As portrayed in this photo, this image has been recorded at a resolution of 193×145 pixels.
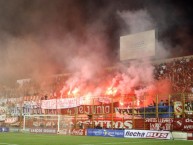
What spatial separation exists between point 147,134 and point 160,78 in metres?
14.4

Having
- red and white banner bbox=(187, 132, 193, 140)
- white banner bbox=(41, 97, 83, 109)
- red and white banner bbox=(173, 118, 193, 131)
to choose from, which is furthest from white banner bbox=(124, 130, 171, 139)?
white banner bbox=(41, 97, 83, 109)

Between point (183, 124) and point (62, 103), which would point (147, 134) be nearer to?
point (183, 124)

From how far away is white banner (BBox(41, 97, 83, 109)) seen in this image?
105 feet

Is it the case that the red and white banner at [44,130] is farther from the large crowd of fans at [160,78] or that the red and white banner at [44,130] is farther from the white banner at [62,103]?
the large crowd of fans at [160,78]

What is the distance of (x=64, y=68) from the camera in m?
43.5

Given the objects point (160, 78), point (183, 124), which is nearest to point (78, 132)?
point (183, 124)

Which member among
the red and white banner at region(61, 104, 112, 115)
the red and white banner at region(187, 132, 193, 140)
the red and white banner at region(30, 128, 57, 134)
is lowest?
the red and white banner at region(30, 128, 57, 134)

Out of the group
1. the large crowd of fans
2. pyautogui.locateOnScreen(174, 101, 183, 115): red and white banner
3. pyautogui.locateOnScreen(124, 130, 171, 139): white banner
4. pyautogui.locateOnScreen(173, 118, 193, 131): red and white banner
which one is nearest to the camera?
pyautogui.locateOnScreen(124, 130, 171, 139): white banner

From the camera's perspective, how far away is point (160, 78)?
35.2 metres

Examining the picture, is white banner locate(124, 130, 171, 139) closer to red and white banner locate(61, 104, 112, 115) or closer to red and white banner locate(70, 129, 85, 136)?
red and white banner locate(70, 129, 85, 136)

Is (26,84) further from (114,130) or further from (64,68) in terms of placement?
(114,130)

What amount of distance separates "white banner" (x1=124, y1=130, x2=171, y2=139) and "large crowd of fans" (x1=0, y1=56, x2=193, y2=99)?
10.2 metres

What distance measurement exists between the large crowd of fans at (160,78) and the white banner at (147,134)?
10.2 meters

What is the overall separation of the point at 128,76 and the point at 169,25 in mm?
6687
